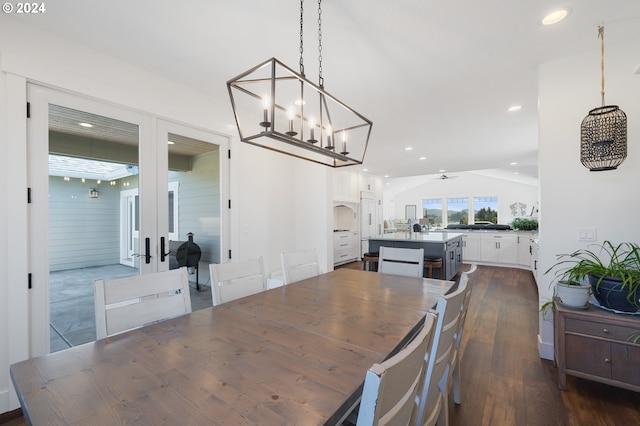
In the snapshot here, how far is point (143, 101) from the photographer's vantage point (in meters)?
2.51

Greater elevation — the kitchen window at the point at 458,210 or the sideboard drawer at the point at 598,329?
the kitchen window at the point at 458,210

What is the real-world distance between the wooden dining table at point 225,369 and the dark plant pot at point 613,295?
1.42 m

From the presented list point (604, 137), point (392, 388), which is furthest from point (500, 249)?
point (392, 388)

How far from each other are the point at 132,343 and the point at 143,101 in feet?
7.34

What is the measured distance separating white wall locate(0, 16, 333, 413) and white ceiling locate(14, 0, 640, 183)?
0.12m

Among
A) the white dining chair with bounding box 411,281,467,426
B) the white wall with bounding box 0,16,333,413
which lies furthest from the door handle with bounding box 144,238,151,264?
the white dining chair with bounding box 411,281,467,426

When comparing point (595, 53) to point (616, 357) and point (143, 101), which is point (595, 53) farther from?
point (143, 101)

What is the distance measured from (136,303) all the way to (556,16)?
312cm

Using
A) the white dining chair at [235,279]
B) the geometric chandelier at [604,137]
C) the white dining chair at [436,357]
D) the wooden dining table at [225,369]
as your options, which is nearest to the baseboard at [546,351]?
the geometric chandelier at [604,137]

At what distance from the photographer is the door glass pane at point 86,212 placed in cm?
212

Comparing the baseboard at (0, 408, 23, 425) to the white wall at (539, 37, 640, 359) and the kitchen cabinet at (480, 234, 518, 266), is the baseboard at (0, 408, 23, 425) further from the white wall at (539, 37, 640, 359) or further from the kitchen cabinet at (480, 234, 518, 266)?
the kitchen cabinet at (480, 234, 518, 266)

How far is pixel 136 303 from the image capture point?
1421 millimetres

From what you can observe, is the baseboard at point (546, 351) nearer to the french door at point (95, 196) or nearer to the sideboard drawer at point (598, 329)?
the sideboard drawer at point (598, 329)

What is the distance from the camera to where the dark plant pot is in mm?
1838
